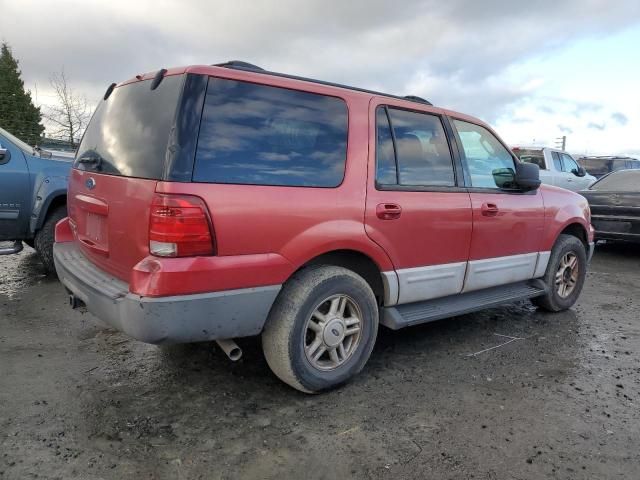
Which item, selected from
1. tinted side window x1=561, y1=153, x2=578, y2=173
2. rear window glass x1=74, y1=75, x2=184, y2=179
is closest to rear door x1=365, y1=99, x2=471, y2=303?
rear window glass x1=74, y1=75, x2=184, y2=179

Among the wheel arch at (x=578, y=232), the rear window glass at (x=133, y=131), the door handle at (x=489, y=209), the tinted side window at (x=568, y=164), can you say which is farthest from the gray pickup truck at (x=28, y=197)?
the tinted side window at (x=568, y=164)

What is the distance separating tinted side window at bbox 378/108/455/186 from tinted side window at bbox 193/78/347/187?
430 millimetres

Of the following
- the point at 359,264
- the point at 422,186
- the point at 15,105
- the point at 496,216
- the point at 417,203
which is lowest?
the point at 359,264

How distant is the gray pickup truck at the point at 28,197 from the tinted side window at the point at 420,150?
392 centimetres

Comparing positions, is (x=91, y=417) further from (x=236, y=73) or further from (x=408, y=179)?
(x=408, y=179)

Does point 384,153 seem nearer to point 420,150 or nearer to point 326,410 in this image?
point 420,150

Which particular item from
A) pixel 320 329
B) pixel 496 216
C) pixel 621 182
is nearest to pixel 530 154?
pixel 621 182

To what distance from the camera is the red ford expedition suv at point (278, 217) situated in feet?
8.44

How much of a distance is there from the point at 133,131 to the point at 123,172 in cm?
26

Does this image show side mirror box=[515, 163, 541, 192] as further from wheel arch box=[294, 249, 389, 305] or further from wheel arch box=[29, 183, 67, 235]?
wheel arch box=[29, 183, 67, 235]

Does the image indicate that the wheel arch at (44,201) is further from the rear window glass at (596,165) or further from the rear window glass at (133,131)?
the rear window glass at (596,165)

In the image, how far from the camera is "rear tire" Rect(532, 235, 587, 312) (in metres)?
4.86

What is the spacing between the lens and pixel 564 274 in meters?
5.08

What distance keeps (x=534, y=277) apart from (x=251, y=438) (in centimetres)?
319
